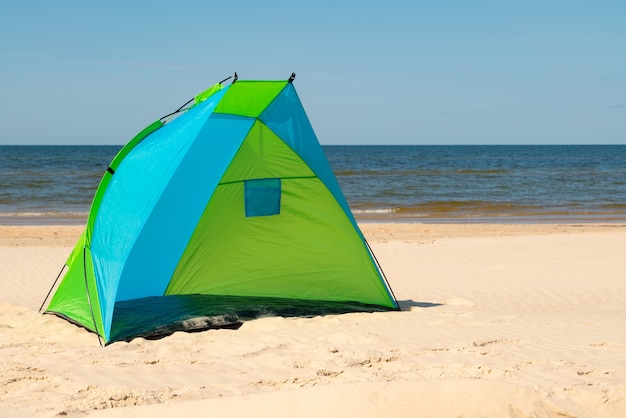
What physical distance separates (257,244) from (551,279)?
4.95 metres

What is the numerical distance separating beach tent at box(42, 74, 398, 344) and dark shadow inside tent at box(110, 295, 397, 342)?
20 millimetres

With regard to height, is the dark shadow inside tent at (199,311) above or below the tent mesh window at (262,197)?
below

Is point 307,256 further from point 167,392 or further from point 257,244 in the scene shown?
point 167,392

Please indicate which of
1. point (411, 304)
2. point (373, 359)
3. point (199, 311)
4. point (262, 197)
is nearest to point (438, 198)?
point (411, 304)

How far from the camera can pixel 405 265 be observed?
12.3 m

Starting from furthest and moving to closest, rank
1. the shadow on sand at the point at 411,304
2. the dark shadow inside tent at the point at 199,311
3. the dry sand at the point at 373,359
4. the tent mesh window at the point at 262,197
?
the shadow on sand at the point at 411,304 → the tent mesh window at the point at 262,197 → the dark shadow inside tent at the point at 199,311 → the dry sand at the point at 373,359

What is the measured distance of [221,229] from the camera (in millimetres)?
7984

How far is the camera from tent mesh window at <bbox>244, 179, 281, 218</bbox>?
7809 millimetres

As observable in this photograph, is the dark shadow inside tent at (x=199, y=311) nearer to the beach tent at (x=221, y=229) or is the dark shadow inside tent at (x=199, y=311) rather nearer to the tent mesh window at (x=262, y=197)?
the beach tent at (x=221, y=229)

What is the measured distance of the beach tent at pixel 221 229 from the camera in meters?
7.42

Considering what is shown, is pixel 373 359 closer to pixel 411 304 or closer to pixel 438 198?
pixel 411 304

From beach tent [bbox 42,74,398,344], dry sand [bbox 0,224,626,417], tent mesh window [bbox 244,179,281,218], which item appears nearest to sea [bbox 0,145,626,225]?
dry sand [bbox 0,224,626,417]

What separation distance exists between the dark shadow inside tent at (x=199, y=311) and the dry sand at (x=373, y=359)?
26cm

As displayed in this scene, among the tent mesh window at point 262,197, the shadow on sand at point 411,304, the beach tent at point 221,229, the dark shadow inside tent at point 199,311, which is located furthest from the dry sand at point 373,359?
the tent mesh window at point 262,197
